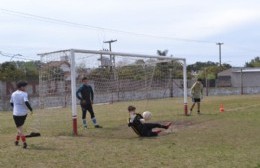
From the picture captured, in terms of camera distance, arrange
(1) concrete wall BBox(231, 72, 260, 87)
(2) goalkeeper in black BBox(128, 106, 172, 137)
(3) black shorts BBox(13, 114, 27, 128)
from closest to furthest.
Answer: (3) black shorts BBox(13, 114, 27, 128) < (2) goalkeeper in black BBox(128, 106, 172, 137) < (1) concrete wall BBox(231, 72, 260, 87)

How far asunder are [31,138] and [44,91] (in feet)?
8.56

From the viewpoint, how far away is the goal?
17.7 m

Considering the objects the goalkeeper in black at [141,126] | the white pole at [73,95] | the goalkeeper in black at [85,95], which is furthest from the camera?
the goalkeeper in black at [85,95]

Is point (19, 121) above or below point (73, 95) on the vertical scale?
below

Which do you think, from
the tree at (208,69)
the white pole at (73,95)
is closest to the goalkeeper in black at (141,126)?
the white pole at (73,95)

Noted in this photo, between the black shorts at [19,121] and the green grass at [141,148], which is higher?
the black shorts at [19,121]

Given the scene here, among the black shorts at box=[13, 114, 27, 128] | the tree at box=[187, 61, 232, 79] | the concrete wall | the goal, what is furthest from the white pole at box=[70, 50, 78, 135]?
the concrete wall

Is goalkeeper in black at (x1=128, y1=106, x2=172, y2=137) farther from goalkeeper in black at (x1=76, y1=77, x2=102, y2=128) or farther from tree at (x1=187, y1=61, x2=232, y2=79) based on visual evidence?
tree at (x1=187, y1=61, x2=232, y2=79)

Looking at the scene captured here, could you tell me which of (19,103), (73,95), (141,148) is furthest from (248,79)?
(141,148)

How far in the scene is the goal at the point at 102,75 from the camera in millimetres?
17688

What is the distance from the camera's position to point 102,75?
827 inches

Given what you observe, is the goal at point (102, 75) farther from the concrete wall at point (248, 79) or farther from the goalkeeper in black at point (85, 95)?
the concrete wall at point (248, 79)

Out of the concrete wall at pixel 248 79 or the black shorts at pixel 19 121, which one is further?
the concrete wall at pixel 248 79

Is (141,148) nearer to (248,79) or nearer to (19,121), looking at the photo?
(19,121)
